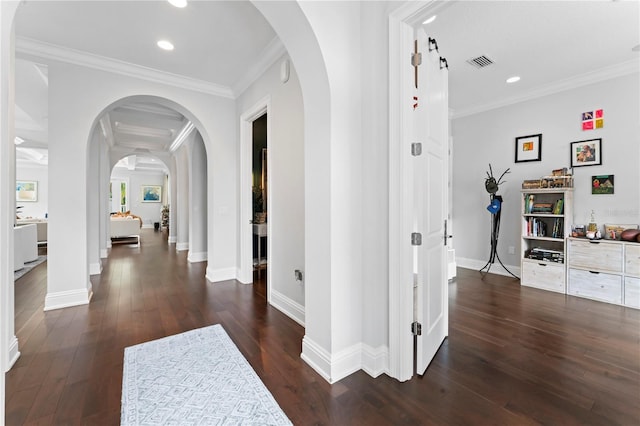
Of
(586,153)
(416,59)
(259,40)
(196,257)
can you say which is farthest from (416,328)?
(196,257)

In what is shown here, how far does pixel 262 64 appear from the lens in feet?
11.1

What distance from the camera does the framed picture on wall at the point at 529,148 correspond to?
4234 millimetres

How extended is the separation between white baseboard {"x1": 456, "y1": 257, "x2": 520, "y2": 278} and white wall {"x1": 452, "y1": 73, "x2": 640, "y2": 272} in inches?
0.7

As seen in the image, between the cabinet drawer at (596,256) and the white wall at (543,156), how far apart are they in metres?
0.43

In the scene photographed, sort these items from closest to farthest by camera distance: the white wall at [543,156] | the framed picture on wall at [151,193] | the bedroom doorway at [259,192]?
the white wall at [543,156] < the bedroom doorway at [259,192] < the framed picture on wall at [151,193]

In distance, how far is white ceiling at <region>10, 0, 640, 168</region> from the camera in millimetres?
2500

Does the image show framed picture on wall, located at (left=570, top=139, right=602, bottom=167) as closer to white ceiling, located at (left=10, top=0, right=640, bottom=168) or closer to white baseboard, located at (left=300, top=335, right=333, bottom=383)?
white ceiling, located at (left=10, top=0, right=640, bottom=168)

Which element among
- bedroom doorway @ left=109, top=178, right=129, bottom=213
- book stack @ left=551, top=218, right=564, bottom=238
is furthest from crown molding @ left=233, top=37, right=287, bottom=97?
bedroom doorway @ left=109, top=178, right=129, bottom=213

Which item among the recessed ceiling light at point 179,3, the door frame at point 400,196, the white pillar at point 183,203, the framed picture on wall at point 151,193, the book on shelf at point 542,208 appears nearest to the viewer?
the door frame at point 400,196

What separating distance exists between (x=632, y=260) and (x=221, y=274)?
5165mm

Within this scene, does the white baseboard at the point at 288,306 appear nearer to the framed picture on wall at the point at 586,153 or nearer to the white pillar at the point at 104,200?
the framed picture on wall at the point at 586,153

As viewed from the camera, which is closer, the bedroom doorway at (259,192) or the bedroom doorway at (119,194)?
the bedroom doorway at (259,192)

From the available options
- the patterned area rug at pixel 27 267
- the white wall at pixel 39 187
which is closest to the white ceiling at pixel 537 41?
the patterned area rug at pixel 27 267

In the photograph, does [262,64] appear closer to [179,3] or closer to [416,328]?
[179,3]
